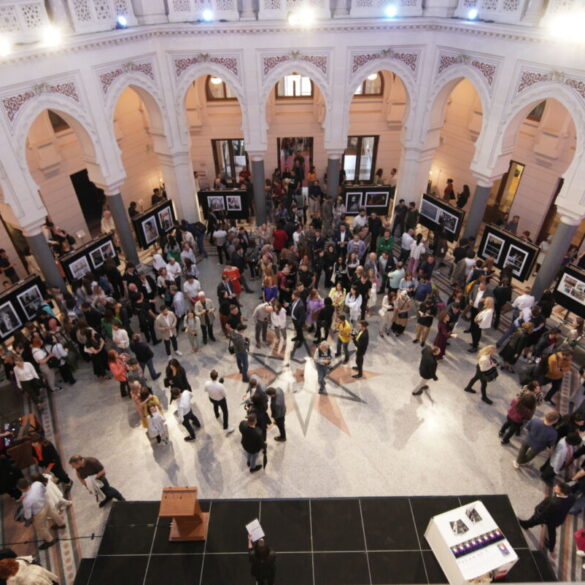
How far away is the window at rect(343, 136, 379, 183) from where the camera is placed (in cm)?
1652

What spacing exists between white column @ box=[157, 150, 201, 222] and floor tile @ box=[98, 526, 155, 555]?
9.68 metres

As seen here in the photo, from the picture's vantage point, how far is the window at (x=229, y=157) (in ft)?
54.0

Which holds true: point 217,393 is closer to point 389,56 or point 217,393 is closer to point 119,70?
point 119,70

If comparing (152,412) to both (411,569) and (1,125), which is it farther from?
(1,125)

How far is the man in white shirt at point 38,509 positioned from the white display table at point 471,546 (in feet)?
17.6

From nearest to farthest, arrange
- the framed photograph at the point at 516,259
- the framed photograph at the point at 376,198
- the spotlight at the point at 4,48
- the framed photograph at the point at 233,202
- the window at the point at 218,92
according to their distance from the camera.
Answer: the spotlight at the point at 4,48 < the framed photograph at the point at 516,259 < the framed photograph at the point at 233,202 < the framed photograph at the point at 376,198 < the window at the point at 218,92

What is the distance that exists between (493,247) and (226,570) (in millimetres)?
9695

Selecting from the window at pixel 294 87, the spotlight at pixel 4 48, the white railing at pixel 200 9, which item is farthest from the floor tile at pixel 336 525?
the window at pixel 294 87

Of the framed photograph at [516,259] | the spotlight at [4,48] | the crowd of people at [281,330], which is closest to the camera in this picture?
the crowd of people at [281,330]

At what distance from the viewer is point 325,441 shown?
7.64m

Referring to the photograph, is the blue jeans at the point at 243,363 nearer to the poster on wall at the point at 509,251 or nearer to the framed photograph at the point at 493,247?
the poster on wall at the point at 509,251

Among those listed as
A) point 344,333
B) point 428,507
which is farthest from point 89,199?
point 428,507

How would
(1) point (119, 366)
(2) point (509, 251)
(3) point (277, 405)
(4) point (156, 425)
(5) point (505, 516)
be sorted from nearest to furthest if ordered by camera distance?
(5) point (505, 516), (3) point (277, 405), (4) point (156, 425), (1) point (119, 366), (2) point (509, 251)

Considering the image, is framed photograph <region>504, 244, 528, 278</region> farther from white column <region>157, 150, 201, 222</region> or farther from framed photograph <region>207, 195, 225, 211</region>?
white column <region>157, 150, 201, 222</region>
